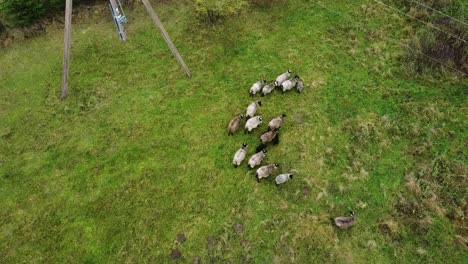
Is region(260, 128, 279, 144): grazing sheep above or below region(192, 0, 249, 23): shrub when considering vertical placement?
below

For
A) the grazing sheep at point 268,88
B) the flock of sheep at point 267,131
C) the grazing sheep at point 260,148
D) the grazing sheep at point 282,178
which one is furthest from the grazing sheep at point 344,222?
the grazing sheep at point 268,88

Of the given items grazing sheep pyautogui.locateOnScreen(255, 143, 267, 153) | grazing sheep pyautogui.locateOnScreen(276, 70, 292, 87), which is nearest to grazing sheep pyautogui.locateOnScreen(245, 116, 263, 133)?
grazing sheep pyautogui.locateOnScreen(255, 143, 267, 153)

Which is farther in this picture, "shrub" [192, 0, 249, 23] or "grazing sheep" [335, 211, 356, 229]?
"shrub" [192, 0, 249, 23]

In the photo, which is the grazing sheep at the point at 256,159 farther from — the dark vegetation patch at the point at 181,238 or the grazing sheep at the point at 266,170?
the dark vegetation patch at the point at 181,238

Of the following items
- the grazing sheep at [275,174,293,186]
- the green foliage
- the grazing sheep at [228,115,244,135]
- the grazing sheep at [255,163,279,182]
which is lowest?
the grazing sheep at [275,174,293,186]

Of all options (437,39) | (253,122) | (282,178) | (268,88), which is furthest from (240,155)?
(437,39)

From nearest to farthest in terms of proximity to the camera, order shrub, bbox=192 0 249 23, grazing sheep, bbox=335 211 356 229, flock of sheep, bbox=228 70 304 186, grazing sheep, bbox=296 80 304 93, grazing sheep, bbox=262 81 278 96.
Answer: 1. grazing sheep, bbox=335 211 356 229
2. flock of sheep, bbox=228 70 304 186
3. grazing sheep, bbox=262 81 278 96
4. grazing sheep, bbox=296 80 304 93
5. shrub, bbox=192 0 249 23

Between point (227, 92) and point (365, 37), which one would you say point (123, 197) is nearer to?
point (227, 92)

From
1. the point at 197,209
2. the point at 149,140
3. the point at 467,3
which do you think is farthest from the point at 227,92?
the point at 467,3

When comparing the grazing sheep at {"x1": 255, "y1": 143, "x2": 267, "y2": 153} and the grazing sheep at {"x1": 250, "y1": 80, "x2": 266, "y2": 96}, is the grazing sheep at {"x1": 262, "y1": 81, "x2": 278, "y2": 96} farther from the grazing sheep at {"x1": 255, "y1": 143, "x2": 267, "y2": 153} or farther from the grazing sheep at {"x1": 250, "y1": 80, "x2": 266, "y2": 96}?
the grazing sheep at {"x1": 255, "y1": 143, "x2": 267, "y2": 153}
